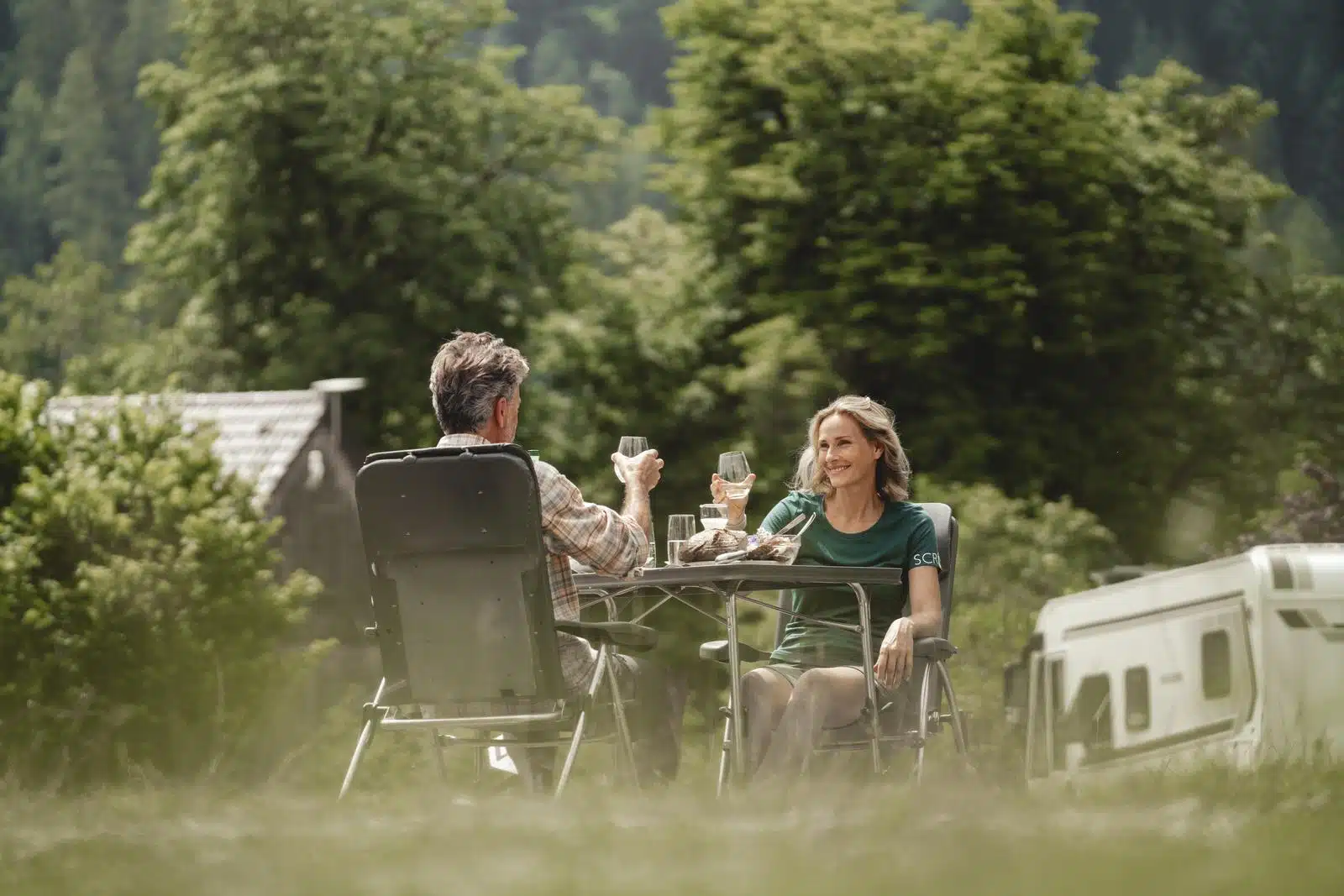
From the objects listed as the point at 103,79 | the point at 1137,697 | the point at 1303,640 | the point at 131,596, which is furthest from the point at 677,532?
the point at 103,79

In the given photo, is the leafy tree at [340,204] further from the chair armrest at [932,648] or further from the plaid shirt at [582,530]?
the plaid shirt at [582,530]

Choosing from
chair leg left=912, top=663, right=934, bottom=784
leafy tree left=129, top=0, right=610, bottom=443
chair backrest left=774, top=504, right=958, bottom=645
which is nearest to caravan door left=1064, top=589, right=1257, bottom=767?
chair backrest left=774, top=504, right=958, bottom=645

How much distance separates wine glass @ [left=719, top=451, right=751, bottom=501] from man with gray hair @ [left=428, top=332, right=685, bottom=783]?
0.41 meters

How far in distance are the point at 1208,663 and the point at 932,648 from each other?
2.20 metres

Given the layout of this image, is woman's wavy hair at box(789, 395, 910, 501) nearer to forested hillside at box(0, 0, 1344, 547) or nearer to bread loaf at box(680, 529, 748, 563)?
bread loaf at box(680, 529, 748, 563)

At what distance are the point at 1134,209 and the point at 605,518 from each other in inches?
911

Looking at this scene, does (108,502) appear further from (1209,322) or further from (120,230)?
(120,230)

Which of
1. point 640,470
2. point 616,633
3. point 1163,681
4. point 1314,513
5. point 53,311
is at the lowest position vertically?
point 1314,513

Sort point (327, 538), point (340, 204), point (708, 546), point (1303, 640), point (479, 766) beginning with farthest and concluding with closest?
point (327, 538) < point (340, 204) < point (1303, 640) < point (479, 766) < point (708, 546)

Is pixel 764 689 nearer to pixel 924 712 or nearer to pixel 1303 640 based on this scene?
pixel 924 712

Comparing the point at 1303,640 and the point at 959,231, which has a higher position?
the point at 959,231

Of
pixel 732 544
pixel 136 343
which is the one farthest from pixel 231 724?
pixel 136 343

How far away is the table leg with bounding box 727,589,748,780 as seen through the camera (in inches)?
200

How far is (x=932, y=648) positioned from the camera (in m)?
5.22
